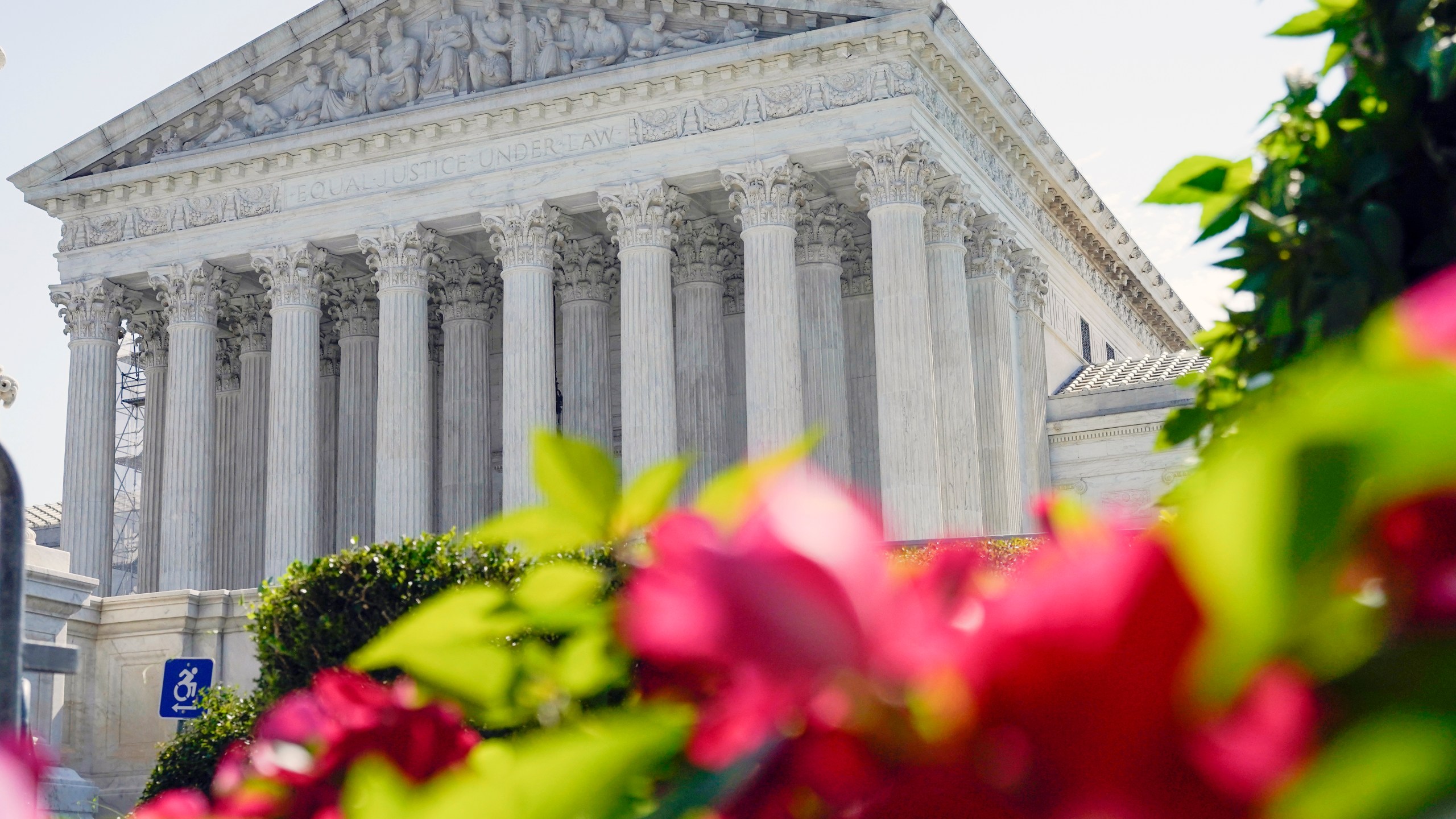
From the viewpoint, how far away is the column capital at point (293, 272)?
129 ft

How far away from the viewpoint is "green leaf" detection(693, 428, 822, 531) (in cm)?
86

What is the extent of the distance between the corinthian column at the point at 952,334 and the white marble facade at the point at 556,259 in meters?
0.07

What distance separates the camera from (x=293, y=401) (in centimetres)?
3884

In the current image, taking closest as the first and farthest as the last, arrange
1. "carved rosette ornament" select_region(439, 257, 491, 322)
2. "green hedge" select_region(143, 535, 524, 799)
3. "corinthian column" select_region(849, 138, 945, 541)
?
"green hedge" select_region(143, 535, 524, 799) < "corinthian column" select_region(849, 138, 945, 541) < "carved rosette ornament" select_region(439, 257, 491, 322)

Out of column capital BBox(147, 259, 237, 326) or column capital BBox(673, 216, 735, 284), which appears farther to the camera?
column capital BBox(147, 259, 237, 326)

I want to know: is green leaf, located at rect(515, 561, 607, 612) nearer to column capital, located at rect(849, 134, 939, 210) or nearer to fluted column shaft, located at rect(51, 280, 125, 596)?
column capital, located at rect(849, 134, 939, 210)

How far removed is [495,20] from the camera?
127ft

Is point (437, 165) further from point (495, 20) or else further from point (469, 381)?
point (469, 381)

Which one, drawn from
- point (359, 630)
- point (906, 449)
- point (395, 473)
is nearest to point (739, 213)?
point (906, 449)

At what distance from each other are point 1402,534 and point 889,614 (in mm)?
274

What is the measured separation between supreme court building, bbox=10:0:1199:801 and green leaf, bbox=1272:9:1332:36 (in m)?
29.7

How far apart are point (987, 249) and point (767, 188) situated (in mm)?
6721

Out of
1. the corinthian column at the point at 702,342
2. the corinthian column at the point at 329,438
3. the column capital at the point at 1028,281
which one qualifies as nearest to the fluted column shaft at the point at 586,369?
the corinthian column at the point at 702,342

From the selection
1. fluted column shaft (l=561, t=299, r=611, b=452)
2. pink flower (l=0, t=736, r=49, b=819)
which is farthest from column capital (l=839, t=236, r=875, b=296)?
pink flower (l=0, t=736, r=49, b=819)
